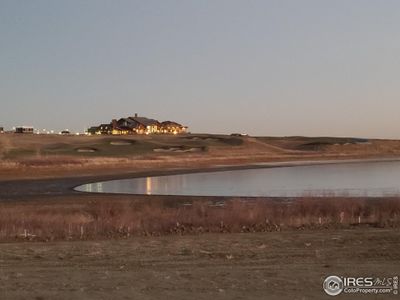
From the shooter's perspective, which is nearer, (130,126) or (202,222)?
(202,222)

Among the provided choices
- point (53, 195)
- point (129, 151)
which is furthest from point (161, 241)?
point (129, 151)

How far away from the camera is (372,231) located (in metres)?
Answer: 16.2

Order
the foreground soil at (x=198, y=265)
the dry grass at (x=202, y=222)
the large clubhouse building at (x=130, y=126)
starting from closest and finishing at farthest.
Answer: the foreground soil at (x=198, y=265) → the dry grass at (x=202, y=222) → the large clubhouse building at (x=130, y=126)

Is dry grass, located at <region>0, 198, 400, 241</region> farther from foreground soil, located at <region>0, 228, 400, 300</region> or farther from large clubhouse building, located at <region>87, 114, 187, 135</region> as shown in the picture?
large clubhouse building, located at <region>87, 114, 187, 135</region>

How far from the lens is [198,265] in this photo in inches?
460

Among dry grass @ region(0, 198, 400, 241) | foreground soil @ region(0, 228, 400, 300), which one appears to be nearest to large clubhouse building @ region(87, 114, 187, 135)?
dry grass @ region(0, 198, 400, 241)

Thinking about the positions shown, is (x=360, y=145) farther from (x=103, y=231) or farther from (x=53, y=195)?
(x=103, y=231)

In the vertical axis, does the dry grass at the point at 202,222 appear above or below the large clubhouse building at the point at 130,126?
below

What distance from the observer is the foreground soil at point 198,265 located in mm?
9469

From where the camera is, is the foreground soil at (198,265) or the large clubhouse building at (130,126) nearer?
the foreground soil at (198,265)

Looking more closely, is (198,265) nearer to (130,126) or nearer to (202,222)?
(202,222)

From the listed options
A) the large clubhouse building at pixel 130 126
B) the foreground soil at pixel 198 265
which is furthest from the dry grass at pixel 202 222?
the large clubhouse building at pixel 130 126

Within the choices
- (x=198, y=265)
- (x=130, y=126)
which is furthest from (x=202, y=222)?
(x=130, y=126)

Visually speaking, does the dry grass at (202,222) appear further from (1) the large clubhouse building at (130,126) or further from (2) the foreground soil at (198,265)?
(1) the large clubhouse building at (130,126)
